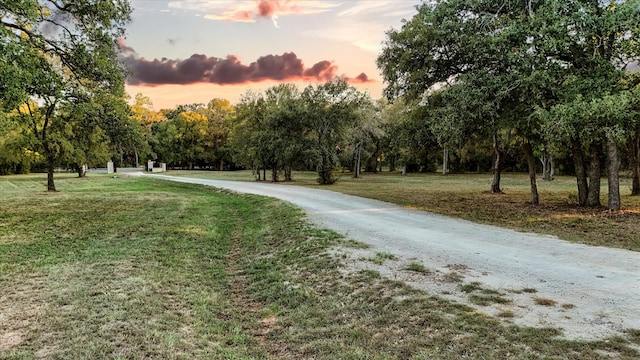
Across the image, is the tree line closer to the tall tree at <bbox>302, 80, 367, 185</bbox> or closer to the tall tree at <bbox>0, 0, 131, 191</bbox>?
the tall tree at <bbox>0, 0, 131, 191</bbox>

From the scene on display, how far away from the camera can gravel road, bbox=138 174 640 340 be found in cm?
445

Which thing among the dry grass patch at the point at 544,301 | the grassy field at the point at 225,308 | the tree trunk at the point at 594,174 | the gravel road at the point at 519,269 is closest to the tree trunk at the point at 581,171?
the tree trunk at the point at 594,174

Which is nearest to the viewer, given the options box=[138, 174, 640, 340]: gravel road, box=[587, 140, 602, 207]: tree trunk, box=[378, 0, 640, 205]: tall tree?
box=[138, 174, 640, 340]: gravel road

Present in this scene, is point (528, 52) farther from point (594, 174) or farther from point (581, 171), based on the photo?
point (581, 171)

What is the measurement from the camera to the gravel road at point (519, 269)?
14.6 ft

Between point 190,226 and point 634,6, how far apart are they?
13591 mm

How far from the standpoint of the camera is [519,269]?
20.6 feet

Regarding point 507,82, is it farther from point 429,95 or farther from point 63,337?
point 63,337

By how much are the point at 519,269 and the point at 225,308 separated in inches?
184

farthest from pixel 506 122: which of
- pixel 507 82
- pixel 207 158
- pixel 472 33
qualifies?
pixel 207 158

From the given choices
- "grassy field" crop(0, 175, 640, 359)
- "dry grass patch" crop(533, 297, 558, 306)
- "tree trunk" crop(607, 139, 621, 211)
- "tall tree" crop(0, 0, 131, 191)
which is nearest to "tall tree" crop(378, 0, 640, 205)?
"tree trunk" crop(607, 139, 621, 211)

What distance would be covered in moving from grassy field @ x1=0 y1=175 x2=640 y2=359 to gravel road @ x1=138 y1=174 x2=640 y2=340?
1.24 ft

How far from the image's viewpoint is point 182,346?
4371 mm

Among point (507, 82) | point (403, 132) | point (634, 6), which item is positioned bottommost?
point (403, 132)
